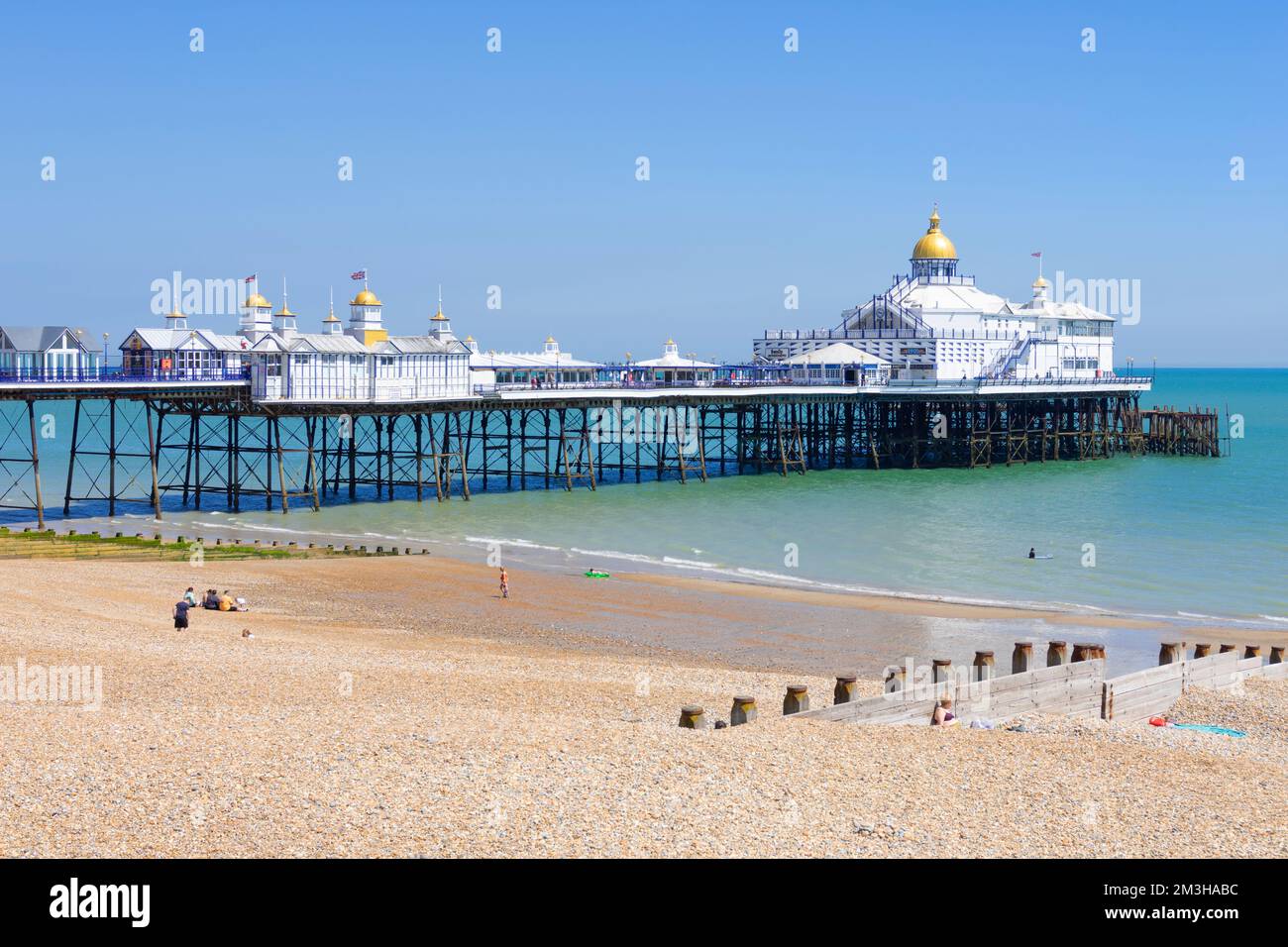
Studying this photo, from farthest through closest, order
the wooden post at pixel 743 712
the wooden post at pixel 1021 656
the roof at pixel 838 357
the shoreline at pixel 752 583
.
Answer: the roof at pixel 838 357, the shoreline at pixel 752 583, the wooden post at pixel 1021 656, the wooden post at pixel 743 712

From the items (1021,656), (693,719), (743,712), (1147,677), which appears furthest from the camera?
(1021,656)

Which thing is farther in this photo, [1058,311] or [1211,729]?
[1058,311]

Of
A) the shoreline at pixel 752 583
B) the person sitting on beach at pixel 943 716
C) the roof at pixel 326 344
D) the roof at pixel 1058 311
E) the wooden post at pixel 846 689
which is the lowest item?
the shoreline at pixel 752 583

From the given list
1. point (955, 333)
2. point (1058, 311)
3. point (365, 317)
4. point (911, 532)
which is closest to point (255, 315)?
point (365, 317)

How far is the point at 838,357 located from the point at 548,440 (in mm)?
18617

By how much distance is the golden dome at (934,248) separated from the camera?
84.9m

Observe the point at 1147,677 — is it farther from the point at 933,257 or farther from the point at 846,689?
the point at 933,257

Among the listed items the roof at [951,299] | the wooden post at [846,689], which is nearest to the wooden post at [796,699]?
the wooden post at [846,689]

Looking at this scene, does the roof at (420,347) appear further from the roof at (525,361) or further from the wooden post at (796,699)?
the wooden post at (796,699)

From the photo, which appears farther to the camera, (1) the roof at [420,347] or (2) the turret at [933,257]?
(2) the turret at [933,257]

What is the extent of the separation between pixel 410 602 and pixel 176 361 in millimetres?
22392

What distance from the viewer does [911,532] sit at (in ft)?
151

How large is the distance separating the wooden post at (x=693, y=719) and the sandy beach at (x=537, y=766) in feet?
0.96
